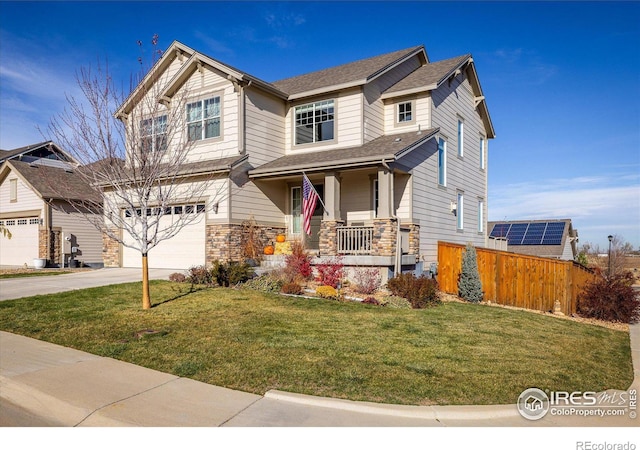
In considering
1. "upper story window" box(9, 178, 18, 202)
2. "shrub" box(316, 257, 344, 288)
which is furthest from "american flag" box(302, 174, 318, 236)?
"upper story window" box(9, 178, 18, 202)

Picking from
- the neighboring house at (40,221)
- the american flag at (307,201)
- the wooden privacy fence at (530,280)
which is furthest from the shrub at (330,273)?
the neighboring house at (40,221)

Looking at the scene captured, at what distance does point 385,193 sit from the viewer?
47.5 feet

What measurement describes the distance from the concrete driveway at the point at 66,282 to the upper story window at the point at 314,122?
24.1ft

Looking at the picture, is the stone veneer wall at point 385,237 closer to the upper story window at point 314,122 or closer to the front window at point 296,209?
the front window at point 296,209

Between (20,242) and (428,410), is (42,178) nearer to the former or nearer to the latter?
(20,242)

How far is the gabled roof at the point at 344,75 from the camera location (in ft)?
55.6

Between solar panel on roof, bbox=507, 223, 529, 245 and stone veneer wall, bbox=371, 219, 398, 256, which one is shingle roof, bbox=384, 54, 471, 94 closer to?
stone veneer wall, bbox=371, 219, 398, 256

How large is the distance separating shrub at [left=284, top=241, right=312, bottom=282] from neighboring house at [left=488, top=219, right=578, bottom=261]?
65.5 ft

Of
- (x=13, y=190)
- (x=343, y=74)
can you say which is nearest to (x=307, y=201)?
(x=343, y=74)

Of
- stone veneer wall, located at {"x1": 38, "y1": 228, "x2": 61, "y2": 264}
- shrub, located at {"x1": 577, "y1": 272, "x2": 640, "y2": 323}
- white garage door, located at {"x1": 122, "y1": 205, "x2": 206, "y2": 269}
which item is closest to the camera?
shrub, located at {"x1": 577, "y1": 272, "x2": 640, "y2": 323}

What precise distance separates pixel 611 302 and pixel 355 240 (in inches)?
292

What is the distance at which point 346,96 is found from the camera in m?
17.1

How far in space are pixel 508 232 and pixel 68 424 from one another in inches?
1304

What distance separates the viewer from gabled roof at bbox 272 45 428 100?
16.9 metres
